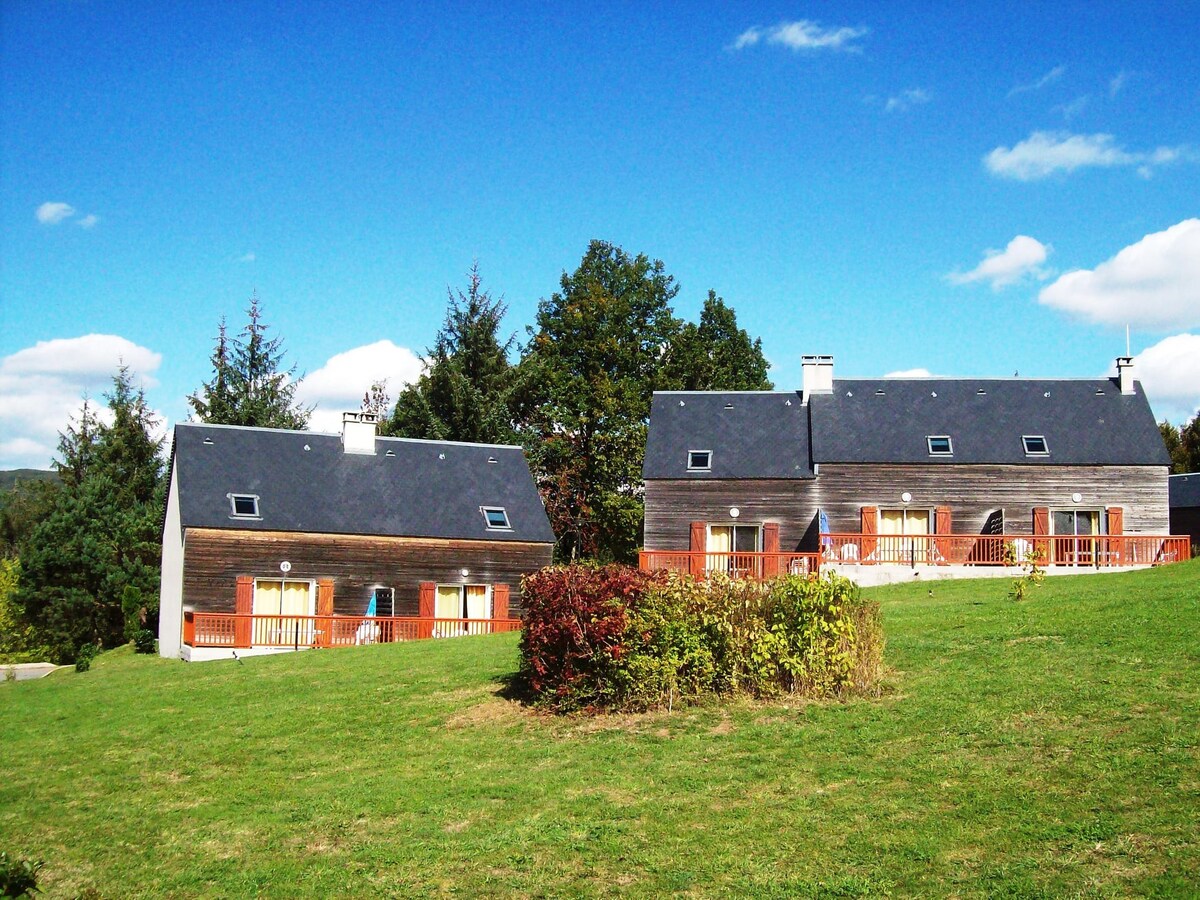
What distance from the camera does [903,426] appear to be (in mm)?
34062

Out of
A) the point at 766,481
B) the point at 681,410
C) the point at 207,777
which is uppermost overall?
the point at 681,410

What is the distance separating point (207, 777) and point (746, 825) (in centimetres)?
680

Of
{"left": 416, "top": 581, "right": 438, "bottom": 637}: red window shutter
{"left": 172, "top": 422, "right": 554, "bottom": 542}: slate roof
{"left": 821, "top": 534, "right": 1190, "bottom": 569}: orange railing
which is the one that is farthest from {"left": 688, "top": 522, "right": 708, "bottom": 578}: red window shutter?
{"left": 416, "top": 581, "right": 438, "bottom": 637}: red window shutter

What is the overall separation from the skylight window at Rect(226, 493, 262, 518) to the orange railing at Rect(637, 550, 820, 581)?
11.1 meters

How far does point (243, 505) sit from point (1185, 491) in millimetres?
41131

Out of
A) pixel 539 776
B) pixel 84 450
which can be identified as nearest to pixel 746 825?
pixel 539 776

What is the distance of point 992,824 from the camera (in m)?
8.13

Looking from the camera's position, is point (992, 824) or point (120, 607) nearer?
point (992, 824)

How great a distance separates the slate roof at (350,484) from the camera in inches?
1238

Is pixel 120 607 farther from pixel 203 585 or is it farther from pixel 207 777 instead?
pixel 207 777

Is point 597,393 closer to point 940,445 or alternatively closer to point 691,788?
point 940,445

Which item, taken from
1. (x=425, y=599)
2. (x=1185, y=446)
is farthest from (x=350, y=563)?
(x=1185, y=446)

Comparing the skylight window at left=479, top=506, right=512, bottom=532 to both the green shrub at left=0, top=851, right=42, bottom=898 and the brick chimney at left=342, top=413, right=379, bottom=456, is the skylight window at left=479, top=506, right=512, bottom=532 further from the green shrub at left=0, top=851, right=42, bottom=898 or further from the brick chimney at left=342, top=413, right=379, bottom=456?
the green shrub at left=0, top=851, right=42, bottom=898

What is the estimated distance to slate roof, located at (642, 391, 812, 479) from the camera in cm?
3366
